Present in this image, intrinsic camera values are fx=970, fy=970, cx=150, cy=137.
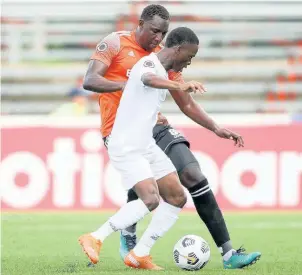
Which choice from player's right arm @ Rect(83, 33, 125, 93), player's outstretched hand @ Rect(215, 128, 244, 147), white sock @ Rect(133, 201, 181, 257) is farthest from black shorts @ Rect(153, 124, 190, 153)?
player's right arm @ Rect(83, 33, 125, 93)

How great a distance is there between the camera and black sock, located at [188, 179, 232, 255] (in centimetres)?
765

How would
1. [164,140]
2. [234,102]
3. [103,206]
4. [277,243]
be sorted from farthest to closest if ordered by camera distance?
1. [234,102]
2. [103,206]
3. [277,243]
4. [164,140]

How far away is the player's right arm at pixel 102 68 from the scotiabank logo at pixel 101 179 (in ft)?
20.1

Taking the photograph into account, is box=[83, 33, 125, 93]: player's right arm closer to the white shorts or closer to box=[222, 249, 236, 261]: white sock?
the white shorts

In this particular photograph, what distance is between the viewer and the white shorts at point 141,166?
719 cm

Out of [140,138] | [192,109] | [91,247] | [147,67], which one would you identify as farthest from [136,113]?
[91,247]

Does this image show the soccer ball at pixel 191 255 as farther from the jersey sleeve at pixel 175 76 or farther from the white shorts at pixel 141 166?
the jersey sleeve at pixel 175 76

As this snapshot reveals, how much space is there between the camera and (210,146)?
14.2 m

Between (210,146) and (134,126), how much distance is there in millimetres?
7050

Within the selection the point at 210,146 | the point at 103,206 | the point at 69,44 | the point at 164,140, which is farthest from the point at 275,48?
the point at 164,140

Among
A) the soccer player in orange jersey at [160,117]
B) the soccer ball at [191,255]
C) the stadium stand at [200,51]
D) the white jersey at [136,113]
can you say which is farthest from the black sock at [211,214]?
the stadium stand at [200,51]

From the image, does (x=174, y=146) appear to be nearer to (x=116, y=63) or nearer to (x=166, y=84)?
(x=116, y=63)

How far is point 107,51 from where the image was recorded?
7.80 m

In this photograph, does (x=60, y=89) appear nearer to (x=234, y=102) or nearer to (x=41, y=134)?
(x=234, y=102)
